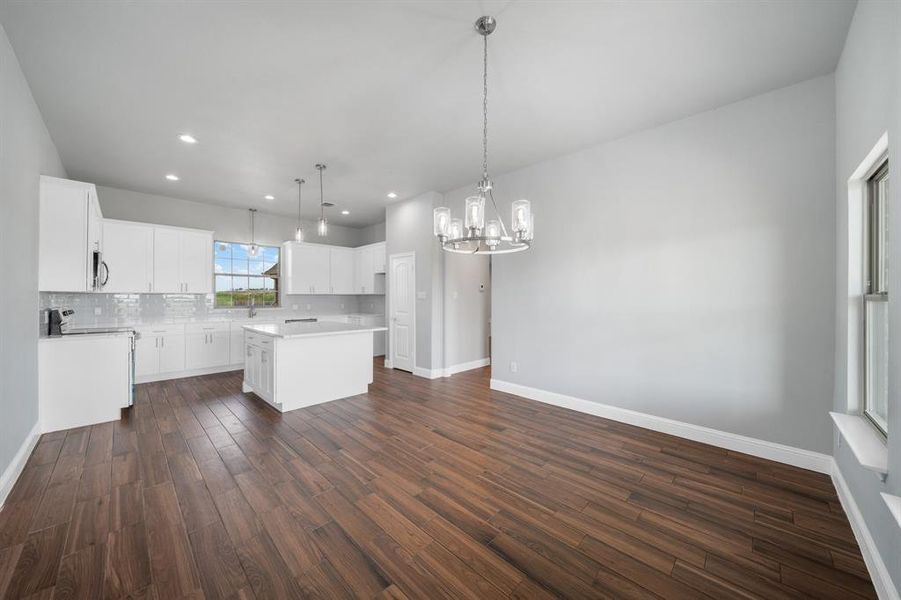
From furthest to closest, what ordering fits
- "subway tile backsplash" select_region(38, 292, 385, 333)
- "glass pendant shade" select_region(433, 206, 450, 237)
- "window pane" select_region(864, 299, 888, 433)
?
1. "subway tile backsplash" select_region(38, 292, 385, 333)
2. "glass pendant shade" select_region(433, 206, 450, 237)
3. "window pane" select_region(864, 299, 888, 433)

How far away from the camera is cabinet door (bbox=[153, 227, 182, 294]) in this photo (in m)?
5.36

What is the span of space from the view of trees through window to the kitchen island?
2.39 m

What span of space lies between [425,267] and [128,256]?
4433 mm

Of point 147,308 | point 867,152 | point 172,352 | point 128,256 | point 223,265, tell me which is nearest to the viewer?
point 867,152

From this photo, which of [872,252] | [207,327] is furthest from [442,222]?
[207,327]

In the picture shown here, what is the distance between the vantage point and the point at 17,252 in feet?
8.28

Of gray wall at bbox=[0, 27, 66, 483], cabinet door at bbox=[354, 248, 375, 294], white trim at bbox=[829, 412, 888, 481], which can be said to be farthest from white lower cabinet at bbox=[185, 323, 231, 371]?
white trim at bbox=[829, 412, 888, 481]

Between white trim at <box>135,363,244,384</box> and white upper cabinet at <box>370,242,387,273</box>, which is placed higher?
white upper cabinet at <box>370,242,387,273</box>

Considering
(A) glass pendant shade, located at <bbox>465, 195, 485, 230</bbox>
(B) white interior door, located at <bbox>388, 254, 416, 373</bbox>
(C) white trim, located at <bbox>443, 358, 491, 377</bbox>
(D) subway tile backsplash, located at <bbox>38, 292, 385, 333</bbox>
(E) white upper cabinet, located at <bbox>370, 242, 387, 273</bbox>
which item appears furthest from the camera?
(E) white upper cabinet, located at <bbox>370, 242, 387, 273</bbox>

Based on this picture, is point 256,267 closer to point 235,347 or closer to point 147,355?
point 235,347

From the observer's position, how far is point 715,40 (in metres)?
2.25

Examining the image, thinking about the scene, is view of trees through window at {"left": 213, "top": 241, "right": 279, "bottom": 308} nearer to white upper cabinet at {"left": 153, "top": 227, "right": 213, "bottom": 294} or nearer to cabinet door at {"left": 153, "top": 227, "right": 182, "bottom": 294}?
white upper cabinet at {"left": 153, "top": 227, "right": 213, "bottom": 294}

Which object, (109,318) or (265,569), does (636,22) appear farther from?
(109,318)

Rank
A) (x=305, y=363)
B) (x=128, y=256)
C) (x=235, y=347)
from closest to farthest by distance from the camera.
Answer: (x=305, y=363) → (x=128, y=256) → (x=235, y=347)
